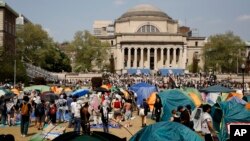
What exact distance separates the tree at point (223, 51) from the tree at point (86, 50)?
76.3 ft

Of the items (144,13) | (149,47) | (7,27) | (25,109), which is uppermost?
(144,13)

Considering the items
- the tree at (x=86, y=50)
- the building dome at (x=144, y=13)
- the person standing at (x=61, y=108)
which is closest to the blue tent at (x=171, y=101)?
the person standing at (x=61, y=108)

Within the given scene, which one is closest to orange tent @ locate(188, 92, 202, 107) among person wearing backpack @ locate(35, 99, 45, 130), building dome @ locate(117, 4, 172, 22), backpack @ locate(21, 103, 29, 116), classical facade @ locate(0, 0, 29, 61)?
person wearing backpack @ locate(35, 99, 45, 130)

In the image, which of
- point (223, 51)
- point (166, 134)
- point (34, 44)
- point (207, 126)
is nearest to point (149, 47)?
point (223, 51)

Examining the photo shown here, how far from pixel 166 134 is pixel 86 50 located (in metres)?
87.4

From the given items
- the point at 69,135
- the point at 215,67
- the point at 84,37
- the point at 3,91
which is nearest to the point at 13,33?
the point at 84,37

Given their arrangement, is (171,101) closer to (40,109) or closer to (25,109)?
(40,109)

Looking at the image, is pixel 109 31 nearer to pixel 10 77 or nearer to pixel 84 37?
pixel 84 37

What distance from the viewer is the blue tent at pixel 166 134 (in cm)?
1130

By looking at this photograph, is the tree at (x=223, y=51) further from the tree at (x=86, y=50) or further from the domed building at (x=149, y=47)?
the tree at (x=86, y=50)

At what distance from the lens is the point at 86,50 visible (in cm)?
9806

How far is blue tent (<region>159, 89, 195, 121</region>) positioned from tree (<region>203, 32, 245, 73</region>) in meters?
79.9

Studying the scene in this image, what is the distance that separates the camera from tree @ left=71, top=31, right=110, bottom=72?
Answer: 98.3 m

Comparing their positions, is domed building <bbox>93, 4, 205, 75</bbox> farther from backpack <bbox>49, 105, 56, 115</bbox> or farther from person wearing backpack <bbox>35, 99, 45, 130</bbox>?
backpack <bbox>49, 105, 56, 115</bbox>
